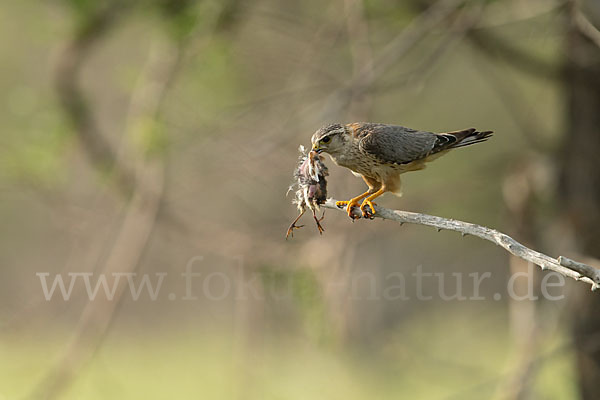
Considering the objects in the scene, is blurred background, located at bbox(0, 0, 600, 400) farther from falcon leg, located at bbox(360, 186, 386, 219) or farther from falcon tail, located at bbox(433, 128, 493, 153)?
falcon tail, located at bbox(433, 128, 493, 153)

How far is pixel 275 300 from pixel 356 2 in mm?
3070

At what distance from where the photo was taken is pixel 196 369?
9820mm

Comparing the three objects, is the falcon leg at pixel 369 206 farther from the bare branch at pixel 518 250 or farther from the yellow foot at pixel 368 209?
the bare branch at pixel 518 250

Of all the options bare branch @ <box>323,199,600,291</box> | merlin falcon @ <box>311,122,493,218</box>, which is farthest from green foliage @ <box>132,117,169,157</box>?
bare branch @ <box>323,199,600,291</box>

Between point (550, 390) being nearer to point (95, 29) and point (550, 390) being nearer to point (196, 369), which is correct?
point (196, 369)

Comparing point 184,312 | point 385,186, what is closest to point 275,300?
point 385,186

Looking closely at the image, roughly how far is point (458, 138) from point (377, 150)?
314 millimetres

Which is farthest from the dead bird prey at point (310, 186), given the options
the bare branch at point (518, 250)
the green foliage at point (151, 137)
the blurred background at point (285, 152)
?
the green foliage at point (151, 137)

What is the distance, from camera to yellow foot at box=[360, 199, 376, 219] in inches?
93.1

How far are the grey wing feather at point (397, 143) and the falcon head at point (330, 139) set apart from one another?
7 centimetres

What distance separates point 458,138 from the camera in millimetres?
2291

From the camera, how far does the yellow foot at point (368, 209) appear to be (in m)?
2.37

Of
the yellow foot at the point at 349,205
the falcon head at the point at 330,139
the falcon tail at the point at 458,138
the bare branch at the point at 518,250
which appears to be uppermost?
the falcon tail at the point at 458,138

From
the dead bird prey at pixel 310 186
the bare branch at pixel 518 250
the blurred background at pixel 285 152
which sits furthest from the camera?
the blurred background at pixel 285 152
